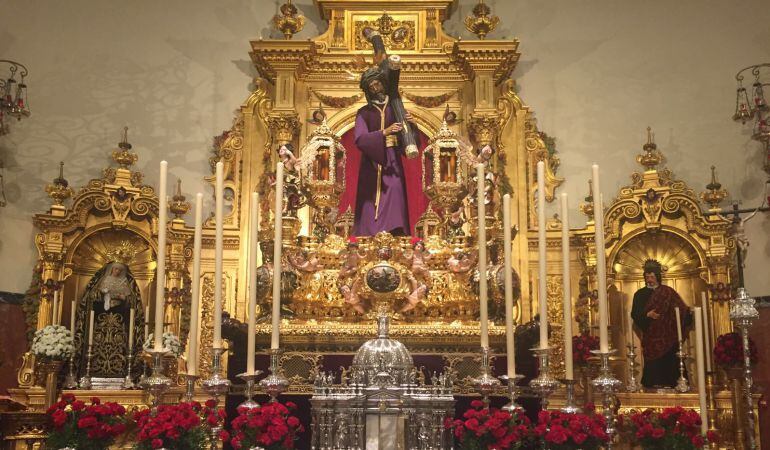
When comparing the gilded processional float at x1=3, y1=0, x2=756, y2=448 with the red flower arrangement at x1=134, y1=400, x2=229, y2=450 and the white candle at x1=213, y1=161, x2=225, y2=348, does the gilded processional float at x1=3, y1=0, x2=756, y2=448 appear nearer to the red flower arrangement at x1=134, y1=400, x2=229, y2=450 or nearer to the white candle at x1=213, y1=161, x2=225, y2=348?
the red flower arrangement at x1=134, y1=400, x2=229, y2=450

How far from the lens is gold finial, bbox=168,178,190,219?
9953 mm

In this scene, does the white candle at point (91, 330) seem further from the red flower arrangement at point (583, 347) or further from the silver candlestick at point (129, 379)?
the red flower arrangement at point (583, 347)

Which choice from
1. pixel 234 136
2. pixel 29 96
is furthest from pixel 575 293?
pixel 29 96

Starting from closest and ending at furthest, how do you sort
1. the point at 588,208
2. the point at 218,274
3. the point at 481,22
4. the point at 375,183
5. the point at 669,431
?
1. the point at 218,274
2. the point at 669,431
3. the point at 375,183
4. the point at 588,208
5. the point at 481,22

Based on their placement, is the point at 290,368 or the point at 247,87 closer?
the point at 290,368

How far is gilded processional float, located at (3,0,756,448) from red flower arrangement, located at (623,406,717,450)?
2.11 meters

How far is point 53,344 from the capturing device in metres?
8.62

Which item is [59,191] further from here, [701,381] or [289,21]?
[701,381]

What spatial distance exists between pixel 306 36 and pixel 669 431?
7.46 meters

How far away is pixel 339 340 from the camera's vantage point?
8.47 m

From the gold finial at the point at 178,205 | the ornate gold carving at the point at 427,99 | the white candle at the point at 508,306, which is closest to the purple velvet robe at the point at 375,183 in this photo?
the ornate gold carving at the point at 427,99

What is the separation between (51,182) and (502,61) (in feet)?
18.4

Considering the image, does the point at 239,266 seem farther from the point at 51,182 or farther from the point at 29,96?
the point at 29,96

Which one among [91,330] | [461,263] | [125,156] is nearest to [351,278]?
[461,263]
